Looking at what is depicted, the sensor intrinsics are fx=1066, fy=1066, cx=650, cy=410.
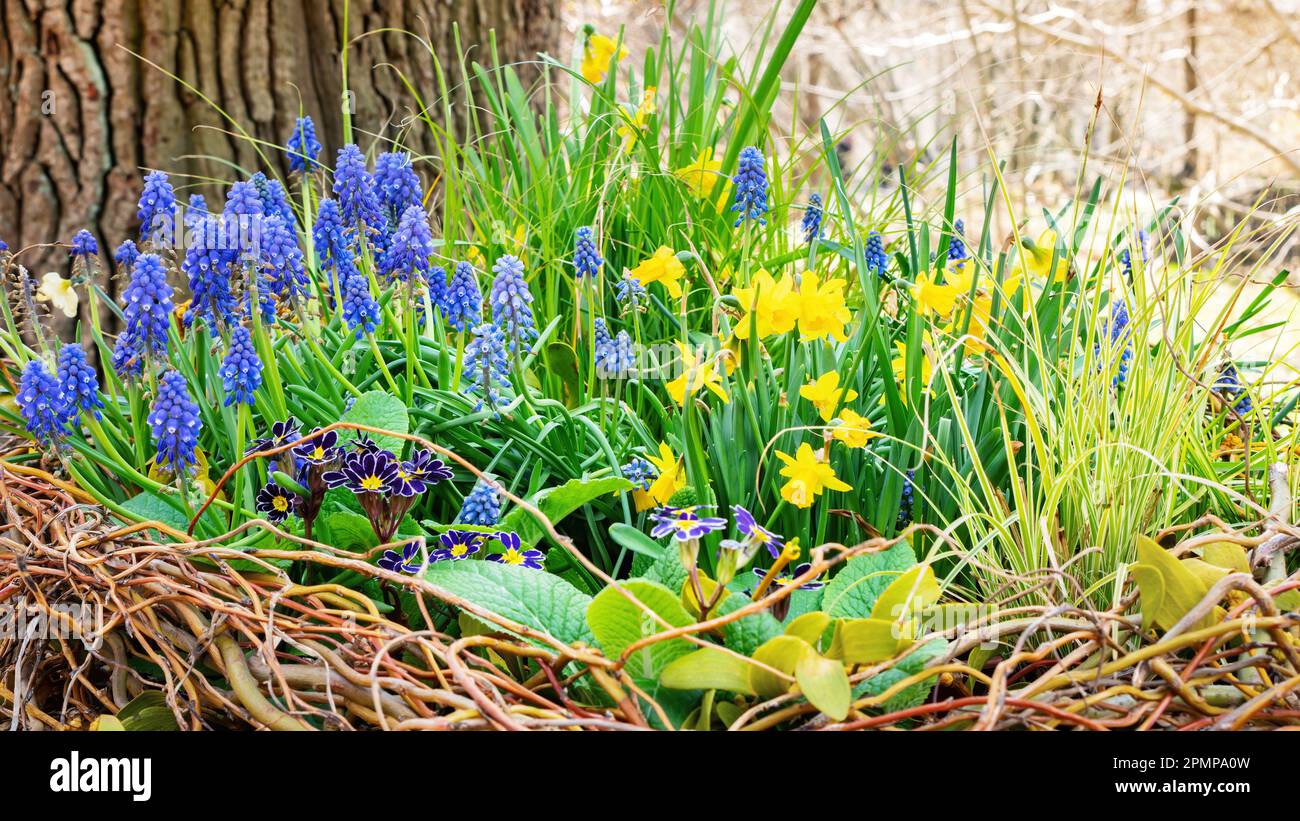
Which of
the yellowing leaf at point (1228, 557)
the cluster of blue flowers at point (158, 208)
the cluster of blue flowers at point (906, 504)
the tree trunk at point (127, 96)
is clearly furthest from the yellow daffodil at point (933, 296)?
the tree trunk at point (127, 96)

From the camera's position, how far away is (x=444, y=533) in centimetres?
123

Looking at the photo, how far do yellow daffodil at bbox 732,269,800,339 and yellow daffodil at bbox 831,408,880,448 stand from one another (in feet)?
0.45

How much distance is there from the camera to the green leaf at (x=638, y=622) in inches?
39.0

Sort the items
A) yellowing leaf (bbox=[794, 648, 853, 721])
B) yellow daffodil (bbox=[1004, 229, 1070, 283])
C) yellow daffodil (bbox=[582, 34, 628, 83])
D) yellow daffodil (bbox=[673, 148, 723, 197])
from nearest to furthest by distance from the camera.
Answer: yellowing leaf (bbox=[794, 648, 853, 721]), yellow daffodil (bbox=[1004, 229, 1070, 283]), yellow daffodil (bbox=[673, 148, 723, 197]), yellow daffodil (bbox=[582, 34, 628, 83])

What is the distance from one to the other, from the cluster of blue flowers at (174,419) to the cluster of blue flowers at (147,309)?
7 centimetres

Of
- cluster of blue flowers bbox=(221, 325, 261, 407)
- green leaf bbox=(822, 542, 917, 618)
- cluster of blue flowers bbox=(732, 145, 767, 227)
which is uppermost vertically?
cluster of blue flowers bbox=(732, 145, 767, 227)

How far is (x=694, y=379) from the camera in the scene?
4.06 feet

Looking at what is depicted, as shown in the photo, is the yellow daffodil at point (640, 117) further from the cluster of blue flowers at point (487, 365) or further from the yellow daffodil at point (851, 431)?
the yellow daffodil at point (851, 431)

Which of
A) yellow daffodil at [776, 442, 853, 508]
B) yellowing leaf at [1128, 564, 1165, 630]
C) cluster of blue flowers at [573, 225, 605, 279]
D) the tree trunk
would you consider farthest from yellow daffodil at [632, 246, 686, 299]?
the tree trunk

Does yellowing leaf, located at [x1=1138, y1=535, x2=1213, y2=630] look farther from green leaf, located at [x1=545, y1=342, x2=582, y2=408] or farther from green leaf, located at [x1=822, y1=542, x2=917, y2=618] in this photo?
green leaf, located at [x1=545, y1=342, x2=582, y2=408]

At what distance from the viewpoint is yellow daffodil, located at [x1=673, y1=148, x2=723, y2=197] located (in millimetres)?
1892

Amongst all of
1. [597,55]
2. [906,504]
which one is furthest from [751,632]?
[597,55]
